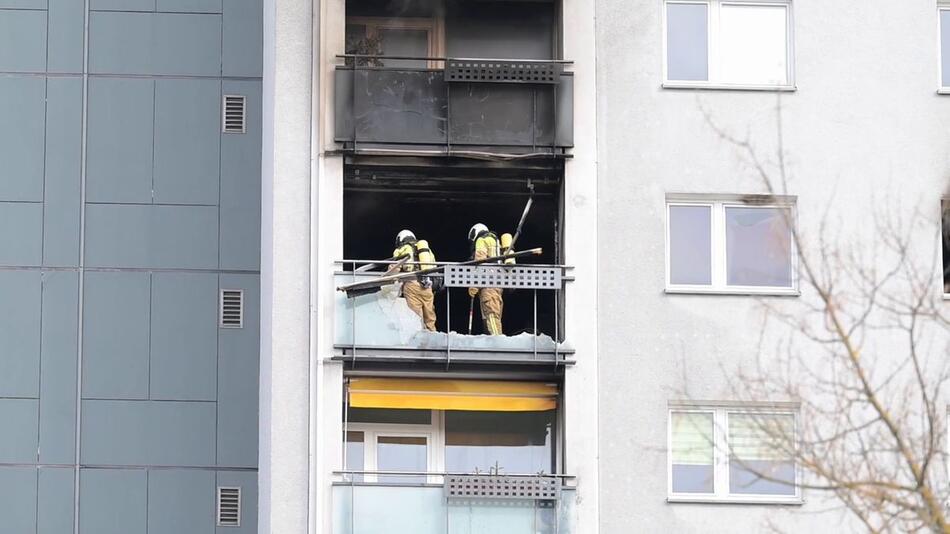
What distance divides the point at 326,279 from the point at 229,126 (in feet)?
19.2

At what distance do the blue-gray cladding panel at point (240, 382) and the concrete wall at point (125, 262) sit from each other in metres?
0.02

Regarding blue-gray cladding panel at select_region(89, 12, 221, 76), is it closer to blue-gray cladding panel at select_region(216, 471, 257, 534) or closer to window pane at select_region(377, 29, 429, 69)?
window pane at select_region(377, 29, 429, 69)

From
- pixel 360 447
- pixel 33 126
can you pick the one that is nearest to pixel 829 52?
pixel 360 447

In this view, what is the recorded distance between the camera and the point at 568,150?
2388 centimetres

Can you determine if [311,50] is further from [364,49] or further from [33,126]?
[33,126]

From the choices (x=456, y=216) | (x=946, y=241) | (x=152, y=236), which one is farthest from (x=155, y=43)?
(x=946, y=241)

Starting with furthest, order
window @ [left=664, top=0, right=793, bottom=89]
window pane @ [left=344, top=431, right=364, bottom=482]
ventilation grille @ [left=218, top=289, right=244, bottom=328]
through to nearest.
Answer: ventilation grille @ [left=218, top=289, right=244, bottom=328], window @ [left=664, top=0, right=793, bottom=89], window pane @ [left=344, top=431, right=364, bottom=482]

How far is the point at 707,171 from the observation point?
2381 centimetres

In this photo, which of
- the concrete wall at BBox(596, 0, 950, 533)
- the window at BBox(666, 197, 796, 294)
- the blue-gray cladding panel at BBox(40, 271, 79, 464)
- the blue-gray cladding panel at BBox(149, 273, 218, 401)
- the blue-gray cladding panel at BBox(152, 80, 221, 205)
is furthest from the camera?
the blue-gray cladding panel at BBox(152, 80, 221, 205)

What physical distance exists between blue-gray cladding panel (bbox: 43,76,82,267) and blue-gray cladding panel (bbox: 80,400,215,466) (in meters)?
2.17

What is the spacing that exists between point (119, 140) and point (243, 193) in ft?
5.93

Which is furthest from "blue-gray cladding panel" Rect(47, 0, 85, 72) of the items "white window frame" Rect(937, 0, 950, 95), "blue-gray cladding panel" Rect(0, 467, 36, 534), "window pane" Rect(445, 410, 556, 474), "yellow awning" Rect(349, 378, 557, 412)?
"white window frame" Rect(937, 0, 950, 95)

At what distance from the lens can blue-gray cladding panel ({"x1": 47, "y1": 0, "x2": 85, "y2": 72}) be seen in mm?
28750

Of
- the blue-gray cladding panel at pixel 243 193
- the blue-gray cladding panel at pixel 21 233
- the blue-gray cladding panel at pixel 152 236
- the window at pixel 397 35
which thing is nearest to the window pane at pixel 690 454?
the window at pixel 397 35
